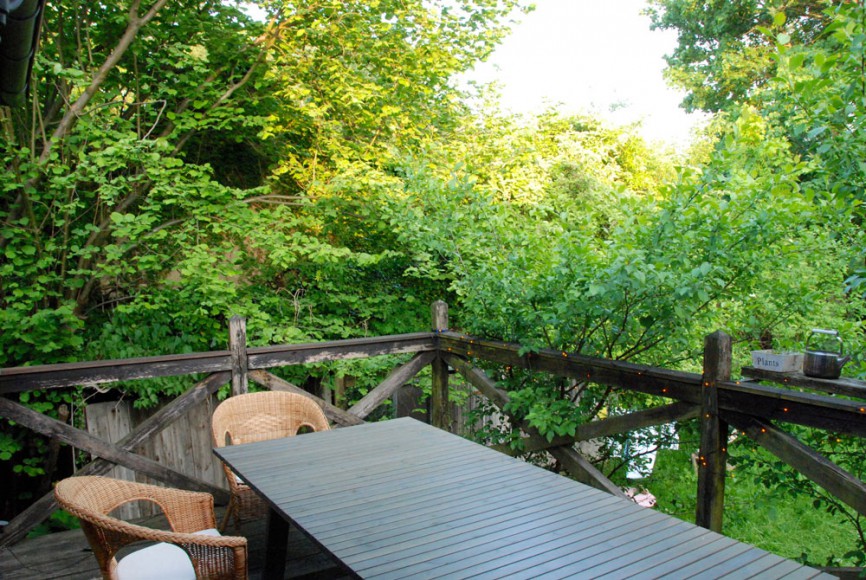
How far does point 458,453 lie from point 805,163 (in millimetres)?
1760

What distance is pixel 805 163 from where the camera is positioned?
249 centimetres

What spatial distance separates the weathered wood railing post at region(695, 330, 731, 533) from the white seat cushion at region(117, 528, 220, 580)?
72.3 inches

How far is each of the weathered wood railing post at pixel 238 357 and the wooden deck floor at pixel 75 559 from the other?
726 mm

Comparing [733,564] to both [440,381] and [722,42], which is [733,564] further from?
[722,42]

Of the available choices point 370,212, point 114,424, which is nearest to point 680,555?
point 370,212

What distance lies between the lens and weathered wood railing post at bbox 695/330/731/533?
2.38 m

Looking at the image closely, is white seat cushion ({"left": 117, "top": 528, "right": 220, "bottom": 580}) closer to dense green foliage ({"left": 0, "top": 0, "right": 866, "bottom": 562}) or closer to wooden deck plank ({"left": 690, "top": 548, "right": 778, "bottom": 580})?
wooden deck plank ({"left": 690, "top": 548, "right": 778, "bottom": 580})

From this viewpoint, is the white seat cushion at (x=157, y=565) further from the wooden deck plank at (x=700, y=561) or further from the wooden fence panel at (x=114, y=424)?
the wooden fence panel at (x=114, y=424)

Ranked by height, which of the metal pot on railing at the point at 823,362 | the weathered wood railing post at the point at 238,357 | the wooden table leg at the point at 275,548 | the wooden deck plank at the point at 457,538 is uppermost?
the metal pot on railing at the point at 823,362

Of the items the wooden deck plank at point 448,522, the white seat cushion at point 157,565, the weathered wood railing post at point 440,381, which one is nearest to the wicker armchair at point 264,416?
the white seat cushion at point 157,565

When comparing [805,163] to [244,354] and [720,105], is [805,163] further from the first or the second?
[720,105]

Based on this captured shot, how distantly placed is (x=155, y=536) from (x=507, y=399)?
198 cm

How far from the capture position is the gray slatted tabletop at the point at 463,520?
1435 millimetres

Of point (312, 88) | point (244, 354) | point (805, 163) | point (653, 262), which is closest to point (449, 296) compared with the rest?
point (312, 88)
